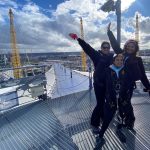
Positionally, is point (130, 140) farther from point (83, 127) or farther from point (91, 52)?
point (91, 52)

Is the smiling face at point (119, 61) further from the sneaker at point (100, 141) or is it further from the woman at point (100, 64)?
the sneaker at point (100, 141)

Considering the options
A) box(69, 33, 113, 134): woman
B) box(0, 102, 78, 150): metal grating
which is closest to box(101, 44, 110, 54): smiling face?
box(69, 33, 113, 134): woman

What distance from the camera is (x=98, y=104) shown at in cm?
358

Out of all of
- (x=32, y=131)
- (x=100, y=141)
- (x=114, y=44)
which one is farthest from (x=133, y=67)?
(x=32, y=131)

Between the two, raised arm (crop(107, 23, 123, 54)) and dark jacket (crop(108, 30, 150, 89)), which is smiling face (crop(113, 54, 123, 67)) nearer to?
dark jacket (crop(108, 30, 150, 89))

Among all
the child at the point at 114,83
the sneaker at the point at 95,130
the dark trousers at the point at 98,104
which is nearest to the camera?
the child at the point at 114,83

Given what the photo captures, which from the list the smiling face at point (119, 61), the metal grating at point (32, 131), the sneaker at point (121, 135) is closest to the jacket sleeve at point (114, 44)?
the smiling face at point (119, 61)

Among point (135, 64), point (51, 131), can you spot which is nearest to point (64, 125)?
point (51, 131)

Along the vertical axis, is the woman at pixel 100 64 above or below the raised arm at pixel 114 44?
below

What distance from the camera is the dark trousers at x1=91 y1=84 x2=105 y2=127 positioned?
11.2 ft

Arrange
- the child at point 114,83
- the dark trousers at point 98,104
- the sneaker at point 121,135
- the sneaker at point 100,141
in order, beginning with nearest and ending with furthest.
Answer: the child at point 114,83 → the sneaker at point 100,141 → the sneaker at point 121,135 → the dark trousers at point 98,104

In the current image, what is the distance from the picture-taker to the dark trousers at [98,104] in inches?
134

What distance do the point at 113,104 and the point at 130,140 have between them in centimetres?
72

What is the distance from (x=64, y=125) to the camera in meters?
4.00
